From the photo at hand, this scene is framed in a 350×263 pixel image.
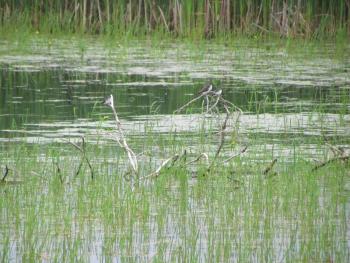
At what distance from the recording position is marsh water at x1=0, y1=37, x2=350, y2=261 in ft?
21.0

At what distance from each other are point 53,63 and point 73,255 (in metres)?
6.82

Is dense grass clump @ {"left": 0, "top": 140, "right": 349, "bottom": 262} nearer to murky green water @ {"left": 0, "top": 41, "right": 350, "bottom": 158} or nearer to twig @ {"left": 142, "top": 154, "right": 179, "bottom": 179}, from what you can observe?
twig @ {"left": 142, "top": 154, "right": 179, "bottom": 179}

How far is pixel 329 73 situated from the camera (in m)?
9.73

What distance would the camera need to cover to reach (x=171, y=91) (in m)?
8.77

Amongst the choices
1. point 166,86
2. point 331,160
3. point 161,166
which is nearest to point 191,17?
point 166,86

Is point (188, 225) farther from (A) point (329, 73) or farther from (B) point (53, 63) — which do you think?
(B) point (53, 63)

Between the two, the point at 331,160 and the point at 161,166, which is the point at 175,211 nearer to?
the point at 161,166

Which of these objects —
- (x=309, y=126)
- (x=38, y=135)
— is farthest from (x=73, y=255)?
(x=309, y=126)

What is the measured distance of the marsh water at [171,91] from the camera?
6.41m

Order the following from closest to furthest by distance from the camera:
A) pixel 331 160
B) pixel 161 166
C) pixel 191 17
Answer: pixel 161 166 < pixel 331 160 < pixel 191 17

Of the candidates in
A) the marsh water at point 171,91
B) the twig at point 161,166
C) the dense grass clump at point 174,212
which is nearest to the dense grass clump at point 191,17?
the marsh water at point 171,91

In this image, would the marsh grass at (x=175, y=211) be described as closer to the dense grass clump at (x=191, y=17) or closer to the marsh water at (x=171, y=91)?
the marsh water at (x=171, y=91)

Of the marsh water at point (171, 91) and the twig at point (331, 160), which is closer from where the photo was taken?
the twig at point (331, 160)

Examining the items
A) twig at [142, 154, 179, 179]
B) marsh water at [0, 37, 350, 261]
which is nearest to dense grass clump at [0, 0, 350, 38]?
marsh water at [0, 37, 350, 261]
